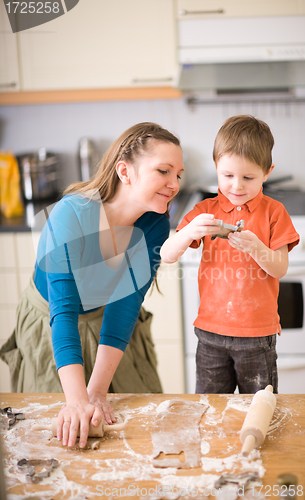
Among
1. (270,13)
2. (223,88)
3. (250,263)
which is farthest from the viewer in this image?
(223,88)

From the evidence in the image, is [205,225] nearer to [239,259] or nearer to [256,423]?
[239,259]

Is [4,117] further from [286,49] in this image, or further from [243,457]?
[243,457]

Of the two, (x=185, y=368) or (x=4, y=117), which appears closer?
(x=185, y=368)

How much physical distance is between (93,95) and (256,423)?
1.54m

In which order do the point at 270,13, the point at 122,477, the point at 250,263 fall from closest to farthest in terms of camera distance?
the point at 122,477, the point at 250,263, the point at 270,13

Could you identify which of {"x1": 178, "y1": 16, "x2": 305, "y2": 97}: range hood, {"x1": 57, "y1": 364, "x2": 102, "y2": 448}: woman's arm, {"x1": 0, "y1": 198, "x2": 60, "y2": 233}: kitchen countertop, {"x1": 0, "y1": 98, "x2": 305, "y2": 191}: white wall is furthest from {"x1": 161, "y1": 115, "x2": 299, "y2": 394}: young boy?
{"x1": 0, "y1": 98, "x2": 305, "y2": 191}: white wall

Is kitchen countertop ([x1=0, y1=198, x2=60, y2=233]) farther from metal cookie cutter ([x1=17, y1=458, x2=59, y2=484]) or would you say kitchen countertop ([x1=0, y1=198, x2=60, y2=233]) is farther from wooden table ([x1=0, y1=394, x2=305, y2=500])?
metal cookie cutter ([x1=17, y1=458, x2=59, y2=484])

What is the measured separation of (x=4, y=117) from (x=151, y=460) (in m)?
1.80

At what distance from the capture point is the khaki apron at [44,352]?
95 cm

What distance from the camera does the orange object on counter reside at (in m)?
1.68

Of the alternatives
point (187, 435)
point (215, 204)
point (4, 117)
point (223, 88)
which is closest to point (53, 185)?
point (4, 117)

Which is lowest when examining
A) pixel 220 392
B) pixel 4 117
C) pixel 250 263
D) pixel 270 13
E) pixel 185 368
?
pixel 185 368

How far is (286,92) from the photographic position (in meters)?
1.83

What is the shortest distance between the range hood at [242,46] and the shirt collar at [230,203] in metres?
1.05
